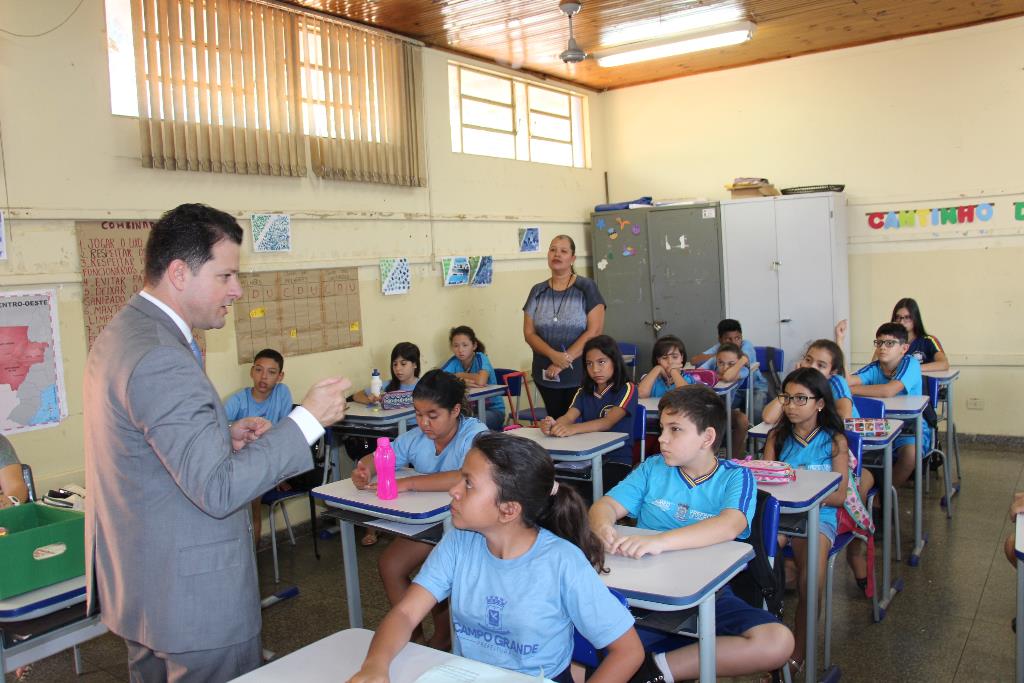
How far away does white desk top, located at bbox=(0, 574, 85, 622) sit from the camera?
2.00 meters

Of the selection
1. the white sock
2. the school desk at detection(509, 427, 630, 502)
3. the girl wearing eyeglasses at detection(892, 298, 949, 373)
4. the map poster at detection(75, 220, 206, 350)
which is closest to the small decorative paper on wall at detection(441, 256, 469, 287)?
the map poster at detection(75, 220, 206, 350)

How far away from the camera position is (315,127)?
5.06m

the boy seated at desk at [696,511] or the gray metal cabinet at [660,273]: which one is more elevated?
the gray metal cabinet at [660,273]

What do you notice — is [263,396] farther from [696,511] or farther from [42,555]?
[696,511]

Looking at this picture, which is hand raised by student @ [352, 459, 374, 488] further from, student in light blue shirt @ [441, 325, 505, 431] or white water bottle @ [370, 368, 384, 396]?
student in light blue shirt @ [441, 325, 505, 431]

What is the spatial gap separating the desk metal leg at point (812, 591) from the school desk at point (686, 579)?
596 mm

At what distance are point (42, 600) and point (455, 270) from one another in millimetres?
4336

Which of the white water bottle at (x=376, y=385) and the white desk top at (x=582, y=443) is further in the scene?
the white water bottle at (x=376, y=385)

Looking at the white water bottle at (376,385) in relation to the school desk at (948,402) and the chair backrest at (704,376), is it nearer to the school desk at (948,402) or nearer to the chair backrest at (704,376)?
the chair backrest at (704,376)

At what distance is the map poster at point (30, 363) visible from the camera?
146 inches

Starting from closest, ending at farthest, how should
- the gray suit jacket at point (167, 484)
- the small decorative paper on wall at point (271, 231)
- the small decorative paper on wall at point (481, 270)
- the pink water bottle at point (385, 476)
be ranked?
the gray suit jacket at point (167, 484)
the pink water bottle at point (385, 476)
the small decorative paper on wall at point (271, 231)
the small decorative paper on wall at point (481, 270)

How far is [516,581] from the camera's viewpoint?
1849 mm

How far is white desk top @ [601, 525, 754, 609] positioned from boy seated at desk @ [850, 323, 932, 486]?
269cm

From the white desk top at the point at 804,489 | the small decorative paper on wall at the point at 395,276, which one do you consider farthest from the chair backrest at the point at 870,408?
the small decorative paper on wall at the point at 395,276
